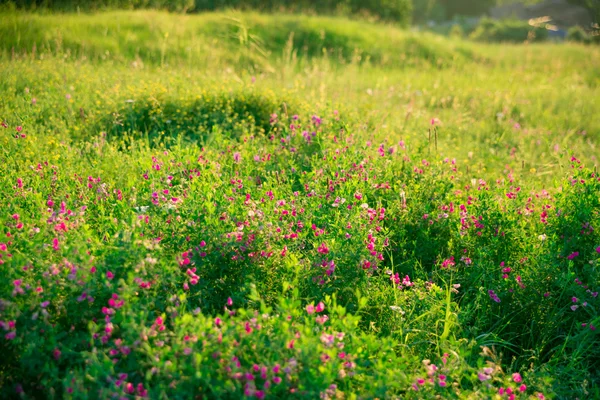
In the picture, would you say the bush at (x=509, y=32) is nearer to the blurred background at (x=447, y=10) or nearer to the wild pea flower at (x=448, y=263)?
the blurred background at (x=447, y=10)

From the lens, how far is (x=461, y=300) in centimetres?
327

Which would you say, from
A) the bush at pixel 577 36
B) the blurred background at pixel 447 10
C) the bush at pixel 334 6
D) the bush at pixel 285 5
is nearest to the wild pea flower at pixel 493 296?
the blurred background at pixel 447 10

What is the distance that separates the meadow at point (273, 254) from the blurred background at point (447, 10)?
3598mm

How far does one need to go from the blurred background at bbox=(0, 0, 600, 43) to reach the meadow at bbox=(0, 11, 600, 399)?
360 centimetres

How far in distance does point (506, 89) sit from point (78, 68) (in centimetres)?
737

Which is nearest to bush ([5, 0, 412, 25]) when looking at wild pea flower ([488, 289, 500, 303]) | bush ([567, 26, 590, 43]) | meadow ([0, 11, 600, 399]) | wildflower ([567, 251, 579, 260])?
meadow ([0, 11, 600, 399])

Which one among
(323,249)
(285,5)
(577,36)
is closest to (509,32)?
(577,36)

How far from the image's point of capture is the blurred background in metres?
10.1

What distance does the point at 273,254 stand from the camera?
9.71ft

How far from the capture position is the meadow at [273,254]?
2174 mm

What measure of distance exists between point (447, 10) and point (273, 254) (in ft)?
120

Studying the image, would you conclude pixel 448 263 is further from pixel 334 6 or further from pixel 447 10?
pixel 447 10

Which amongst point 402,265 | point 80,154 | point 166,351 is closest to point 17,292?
point 166,351

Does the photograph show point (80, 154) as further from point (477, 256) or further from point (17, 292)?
point (477, 256)
